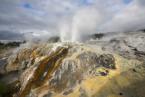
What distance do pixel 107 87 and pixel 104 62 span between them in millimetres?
2410

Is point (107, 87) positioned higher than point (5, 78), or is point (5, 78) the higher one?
point (107, 87)

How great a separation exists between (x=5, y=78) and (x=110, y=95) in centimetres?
1221

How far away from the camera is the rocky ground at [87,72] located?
11.9 meters

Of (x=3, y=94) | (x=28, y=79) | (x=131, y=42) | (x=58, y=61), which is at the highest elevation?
(x=131, y=42)

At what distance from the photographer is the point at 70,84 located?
41.9 ft

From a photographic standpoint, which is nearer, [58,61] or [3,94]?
[58,61]

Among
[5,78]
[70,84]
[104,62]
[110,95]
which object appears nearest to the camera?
[110,95]

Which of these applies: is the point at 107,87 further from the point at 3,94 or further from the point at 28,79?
the point at 3,94

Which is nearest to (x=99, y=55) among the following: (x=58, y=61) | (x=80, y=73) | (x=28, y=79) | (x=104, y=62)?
(x=104, y=62)

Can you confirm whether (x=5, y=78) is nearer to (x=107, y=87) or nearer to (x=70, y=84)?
(x=70, y=84)

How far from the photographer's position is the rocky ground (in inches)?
469

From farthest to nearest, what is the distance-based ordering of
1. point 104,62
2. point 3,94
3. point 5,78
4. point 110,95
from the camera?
point 5,78 → point 3,94 → point 104,62 → point 110,95

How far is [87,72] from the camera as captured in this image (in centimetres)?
1331

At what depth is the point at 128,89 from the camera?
1166 centimetres
